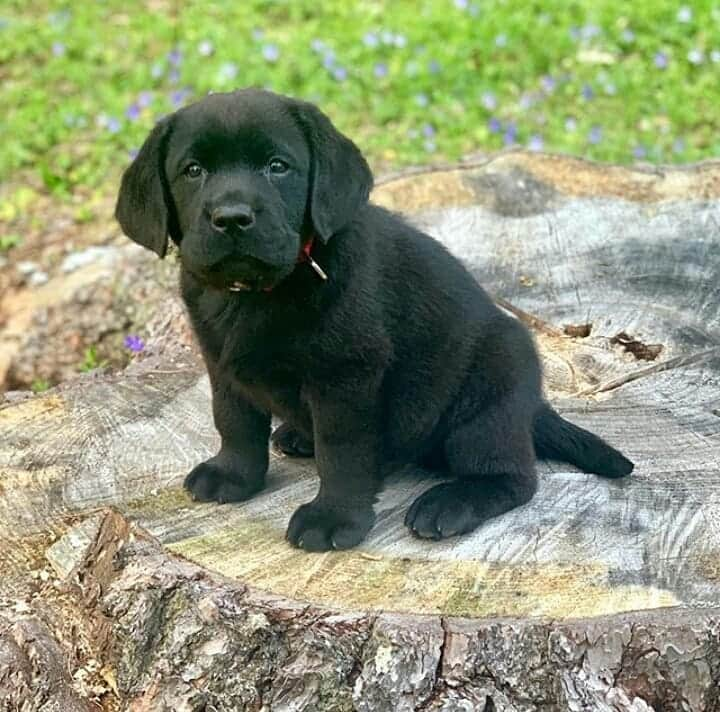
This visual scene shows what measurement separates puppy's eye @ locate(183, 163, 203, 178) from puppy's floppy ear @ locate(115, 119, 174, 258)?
10 cm

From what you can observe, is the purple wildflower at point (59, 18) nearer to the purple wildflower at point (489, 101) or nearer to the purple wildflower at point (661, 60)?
the purple wildflower at point (489, 101)

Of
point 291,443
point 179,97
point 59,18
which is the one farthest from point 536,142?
point 291,443

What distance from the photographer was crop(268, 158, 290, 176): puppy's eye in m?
2.94

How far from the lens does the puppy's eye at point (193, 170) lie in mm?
2949

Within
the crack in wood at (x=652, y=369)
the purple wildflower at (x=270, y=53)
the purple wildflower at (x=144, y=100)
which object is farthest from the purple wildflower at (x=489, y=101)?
the crack in wood at (x=652, y=369)

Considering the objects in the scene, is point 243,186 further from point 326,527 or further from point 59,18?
point 59,18

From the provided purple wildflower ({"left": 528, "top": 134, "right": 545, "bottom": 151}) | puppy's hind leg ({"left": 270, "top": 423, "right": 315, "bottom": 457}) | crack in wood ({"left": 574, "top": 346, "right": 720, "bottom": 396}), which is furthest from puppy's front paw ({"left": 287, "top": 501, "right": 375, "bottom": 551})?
purple wildflower ({"left": 528, "top": 134, "right": 545, "bottom": 151})

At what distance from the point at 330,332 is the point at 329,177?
355 mm

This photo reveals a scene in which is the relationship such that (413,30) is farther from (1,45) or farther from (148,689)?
(148,689)

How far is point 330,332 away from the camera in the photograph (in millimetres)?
3062

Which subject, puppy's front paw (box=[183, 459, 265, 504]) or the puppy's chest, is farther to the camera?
puppy's front paw (box=[183, 459, 265, 504])

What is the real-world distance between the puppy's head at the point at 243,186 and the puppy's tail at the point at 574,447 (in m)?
0.85

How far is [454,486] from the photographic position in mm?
3289

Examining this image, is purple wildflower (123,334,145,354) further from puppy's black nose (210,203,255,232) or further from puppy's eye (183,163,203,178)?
puppy's black nose (210,203,255,232)
